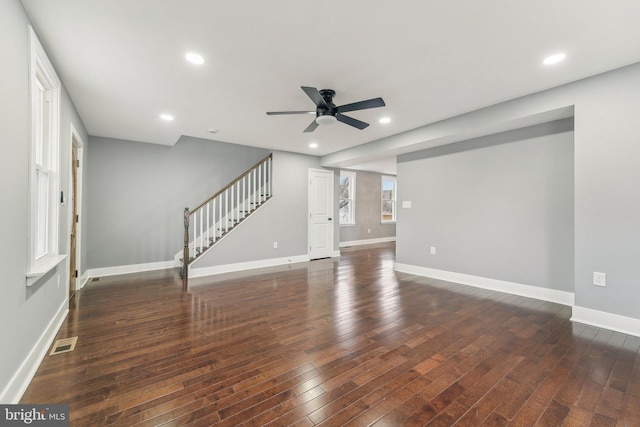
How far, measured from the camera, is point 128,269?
17.8 feet

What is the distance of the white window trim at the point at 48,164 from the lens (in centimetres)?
204

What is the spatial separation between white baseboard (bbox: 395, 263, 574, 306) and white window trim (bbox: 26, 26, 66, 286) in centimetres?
510

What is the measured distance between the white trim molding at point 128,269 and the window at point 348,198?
5.25m

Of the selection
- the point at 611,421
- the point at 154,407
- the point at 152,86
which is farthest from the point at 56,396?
the point at 611,421

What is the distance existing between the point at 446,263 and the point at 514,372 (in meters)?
2.92

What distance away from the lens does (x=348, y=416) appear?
65.1 inches

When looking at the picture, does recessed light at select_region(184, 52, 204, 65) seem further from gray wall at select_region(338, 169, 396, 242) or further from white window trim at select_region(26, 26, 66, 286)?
gray wall at select_region(338, 169, 396, 242)

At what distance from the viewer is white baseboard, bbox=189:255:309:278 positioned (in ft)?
16.9

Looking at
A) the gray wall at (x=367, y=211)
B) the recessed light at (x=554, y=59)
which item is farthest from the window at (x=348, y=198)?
the recessed light at (x=554, y=59)

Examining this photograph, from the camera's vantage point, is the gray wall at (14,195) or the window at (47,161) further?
the window at (47,161)

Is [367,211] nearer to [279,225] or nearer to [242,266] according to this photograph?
[279,225]

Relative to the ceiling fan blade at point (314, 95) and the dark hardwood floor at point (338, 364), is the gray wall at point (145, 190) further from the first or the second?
the ceiling fan blade at point (314, 95)

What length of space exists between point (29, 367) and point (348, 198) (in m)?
8.10

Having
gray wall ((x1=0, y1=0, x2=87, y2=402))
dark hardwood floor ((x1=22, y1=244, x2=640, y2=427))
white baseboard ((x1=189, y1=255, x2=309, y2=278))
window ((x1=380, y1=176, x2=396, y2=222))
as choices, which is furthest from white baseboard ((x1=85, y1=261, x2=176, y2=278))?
window ((x1=380, y1=176, x2=396, y2=222))
